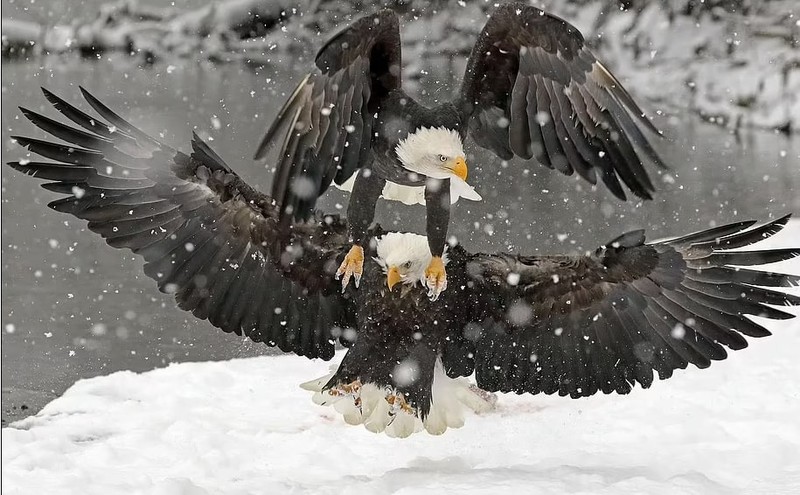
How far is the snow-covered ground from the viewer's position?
11.3 ft

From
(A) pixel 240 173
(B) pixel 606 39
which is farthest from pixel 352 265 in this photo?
(B) pixel 606 39

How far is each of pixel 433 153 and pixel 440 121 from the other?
6.5 inches

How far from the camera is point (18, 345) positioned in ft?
19.4

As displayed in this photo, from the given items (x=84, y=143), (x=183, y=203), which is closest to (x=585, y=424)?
(x=183, y=203)

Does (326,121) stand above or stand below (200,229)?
above

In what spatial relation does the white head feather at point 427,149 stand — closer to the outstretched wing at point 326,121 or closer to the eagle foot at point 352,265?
the outstretched wing at point 326,121

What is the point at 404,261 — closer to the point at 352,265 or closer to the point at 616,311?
the point at 352,265

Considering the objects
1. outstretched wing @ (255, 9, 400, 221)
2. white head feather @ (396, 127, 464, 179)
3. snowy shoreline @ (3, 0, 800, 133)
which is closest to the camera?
outstretched wing @ (255, 9, 400, 221)

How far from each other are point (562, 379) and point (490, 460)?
43 cm

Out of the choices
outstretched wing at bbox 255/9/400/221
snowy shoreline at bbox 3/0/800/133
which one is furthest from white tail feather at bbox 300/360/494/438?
snowy shoreline at bbox 3/0/800/133

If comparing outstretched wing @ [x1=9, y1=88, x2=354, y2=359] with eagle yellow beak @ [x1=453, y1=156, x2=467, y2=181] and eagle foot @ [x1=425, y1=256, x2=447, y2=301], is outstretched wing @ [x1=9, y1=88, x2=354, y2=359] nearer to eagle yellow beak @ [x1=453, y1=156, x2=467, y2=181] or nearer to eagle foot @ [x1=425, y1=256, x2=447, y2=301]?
eagle foot @ [x1=425, y1=256, x2=447, y2=301]

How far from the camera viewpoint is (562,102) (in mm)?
3670

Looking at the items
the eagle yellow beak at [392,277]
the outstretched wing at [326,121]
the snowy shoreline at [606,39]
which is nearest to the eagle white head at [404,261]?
the eagle yellow beak at [392,277]

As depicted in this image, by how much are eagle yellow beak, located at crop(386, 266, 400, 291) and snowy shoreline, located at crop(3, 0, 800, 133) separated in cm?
1153
